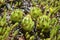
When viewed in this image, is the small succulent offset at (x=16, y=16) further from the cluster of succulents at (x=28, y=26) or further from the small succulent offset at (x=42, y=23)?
the small succulent offset at (x=42, y=23)

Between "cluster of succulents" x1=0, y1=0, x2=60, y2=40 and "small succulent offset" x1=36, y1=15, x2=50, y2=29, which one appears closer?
"cluster of succulents" x1=0, y1=0, x2=60, y2=40

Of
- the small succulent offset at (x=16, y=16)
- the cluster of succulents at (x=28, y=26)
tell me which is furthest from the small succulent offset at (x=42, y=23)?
the small succulent offset at (x=16, y=16)

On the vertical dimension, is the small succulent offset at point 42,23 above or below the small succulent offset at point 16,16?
below

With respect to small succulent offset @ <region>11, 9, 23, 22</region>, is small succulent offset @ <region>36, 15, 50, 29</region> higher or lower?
lower

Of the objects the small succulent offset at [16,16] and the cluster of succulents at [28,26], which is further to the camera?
the small succulent offset at [16,16]

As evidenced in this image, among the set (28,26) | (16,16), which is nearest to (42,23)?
(28,26)

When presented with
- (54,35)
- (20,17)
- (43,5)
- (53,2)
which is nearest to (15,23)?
(20,17)

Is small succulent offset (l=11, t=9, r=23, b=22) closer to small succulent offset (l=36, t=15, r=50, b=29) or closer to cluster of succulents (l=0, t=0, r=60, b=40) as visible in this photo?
cluster of succulents (l=0, t=0, r=60, b=40)

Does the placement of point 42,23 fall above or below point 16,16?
below

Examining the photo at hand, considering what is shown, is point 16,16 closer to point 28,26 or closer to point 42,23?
point 28,26

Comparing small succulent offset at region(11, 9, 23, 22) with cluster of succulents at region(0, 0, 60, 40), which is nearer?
cluster of succulents at region(0, 0, 60, 40)

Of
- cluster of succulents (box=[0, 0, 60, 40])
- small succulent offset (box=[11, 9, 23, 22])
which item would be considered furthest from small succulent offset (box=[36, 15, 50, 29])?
small succulent offset (box=[11, 9, 23, 22])
